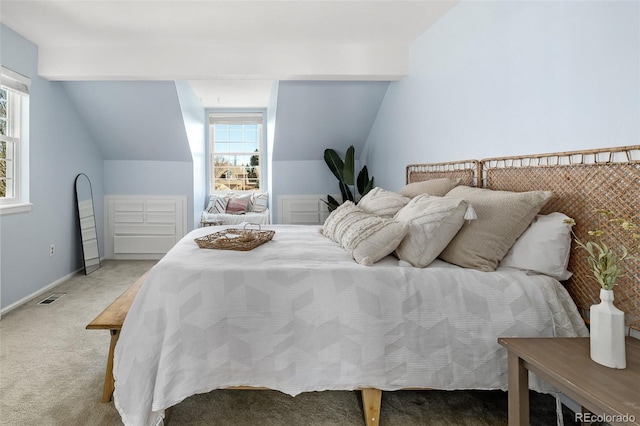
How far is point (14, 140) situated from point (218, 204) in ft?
8.77

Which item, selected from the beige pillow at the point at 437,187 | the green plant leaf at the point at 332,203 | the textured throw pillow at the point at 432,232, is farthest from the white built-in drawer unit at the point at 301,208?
the textured throw pillow at the point at 432,232

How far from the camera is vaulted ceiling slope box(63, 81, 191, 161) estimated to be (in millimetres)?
4062

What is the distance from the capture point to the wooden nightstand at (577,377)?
0.92 m

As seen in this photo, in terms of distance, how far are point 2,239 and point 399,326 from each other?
129 inches

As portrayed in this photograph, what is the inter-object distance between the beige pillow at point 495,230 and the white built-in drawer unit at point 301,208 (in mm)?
3608

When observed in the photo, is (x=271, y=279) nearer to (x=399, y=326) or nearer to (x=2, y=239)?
(x=399, y=326)

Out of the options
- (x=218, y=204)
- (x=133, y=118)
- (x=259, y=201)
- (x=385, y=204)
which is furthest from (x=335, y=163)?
(x=133, y=118)

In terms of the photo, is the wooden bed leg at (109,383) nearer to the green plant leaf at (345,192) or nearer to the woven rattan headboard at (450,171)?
the woven rattan headboard at (450,171)

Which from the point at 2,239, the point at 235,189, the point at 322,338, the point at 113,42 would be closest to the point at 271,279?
the point at 322,338

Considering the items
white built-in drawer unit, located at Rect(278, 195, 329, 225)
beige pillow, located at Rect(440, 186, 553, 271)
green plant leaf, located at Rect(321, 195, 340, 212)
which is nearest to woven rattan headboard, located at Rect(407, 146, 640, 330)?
beige pillow, located at Rect(440, 186, 553, 271)

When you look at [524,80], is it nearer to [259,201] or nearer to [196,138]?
[259,201]

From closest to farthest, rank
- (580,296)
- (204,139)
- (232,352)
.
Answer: (232,352), (580,296), (204,139)

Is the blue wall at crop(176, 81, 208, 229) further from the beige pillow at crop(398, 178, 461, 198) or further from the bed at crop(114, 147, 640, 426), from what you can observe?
the bed at crop(114, 147, 640, 426)

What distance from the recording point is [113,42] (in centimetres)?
331
